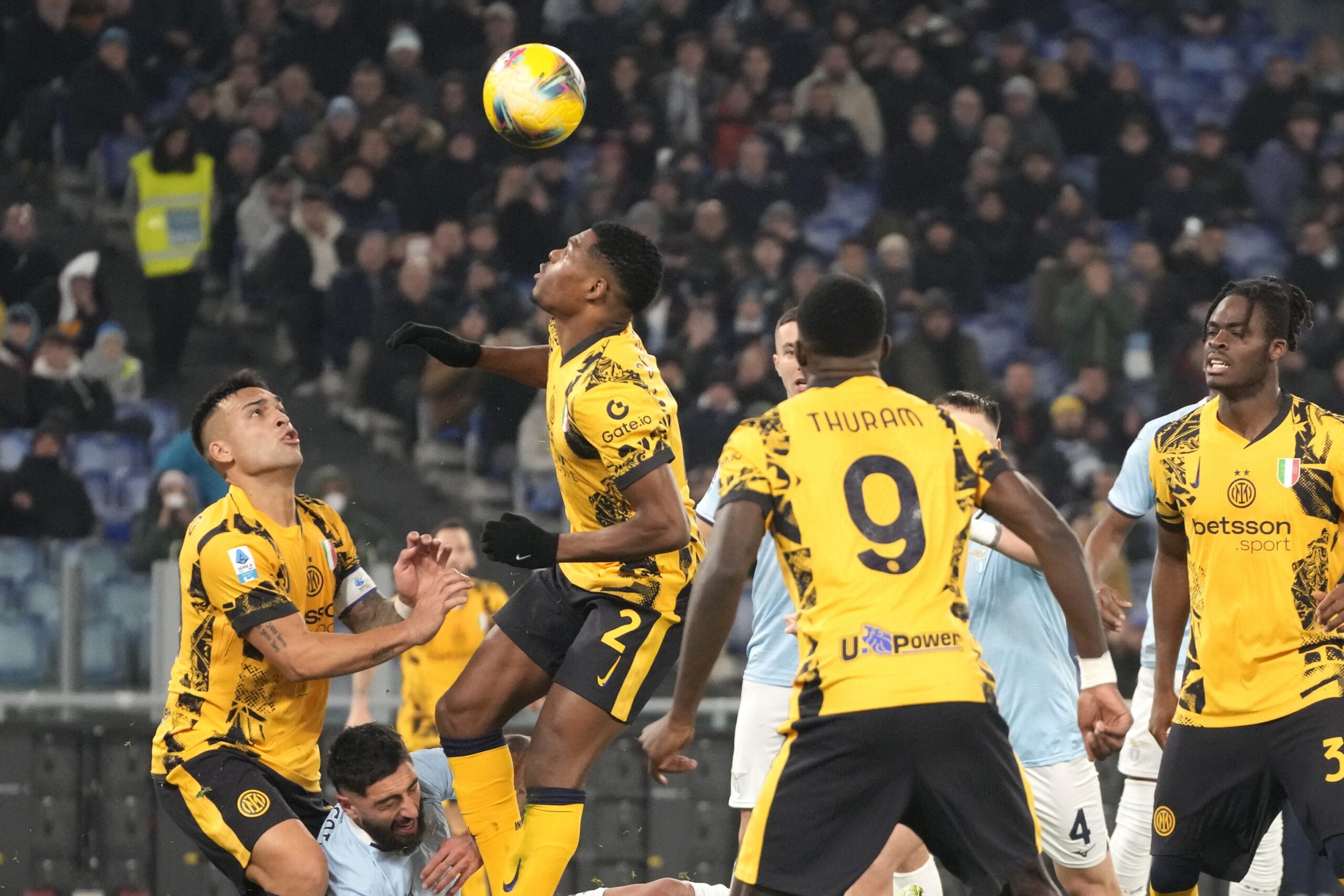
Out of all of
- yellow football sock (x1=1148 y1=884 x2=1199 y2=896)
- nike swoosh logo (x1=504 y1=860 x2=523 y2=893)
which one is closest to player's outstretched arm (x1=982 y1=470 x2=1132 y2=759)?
yellow football sock (x1=1148 y1=884 x2=1199 y2=896)

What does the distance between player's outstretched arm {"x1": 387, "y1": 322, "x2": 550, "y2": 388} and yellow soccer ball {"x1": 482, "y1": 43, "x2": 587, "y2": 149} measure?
92 centimetres

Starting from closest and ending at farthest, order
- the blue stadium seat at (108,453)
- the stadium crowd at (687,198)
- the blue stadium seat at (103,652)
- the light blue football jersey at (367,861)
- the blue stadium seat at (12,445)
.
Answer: the light blue football jersey at (367,861)
the blue stadium seat at (103,652)
the blue stadium seat at (108,453)
the blue stadium seat at (12,445)
the stadium crowd at (687,198)

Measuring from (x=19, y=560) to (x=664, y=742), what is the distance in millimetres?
6013

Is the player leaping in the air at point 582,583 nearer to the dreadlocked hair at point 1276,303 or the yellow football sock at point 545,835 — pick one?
the yellow football sock at point 545,835

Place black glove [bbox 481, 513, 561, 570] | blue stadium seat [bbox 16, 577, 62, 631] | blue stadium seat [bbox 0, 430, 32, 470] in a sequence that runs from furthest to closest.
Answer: blue stadium seat [bbox 0, 430, 32, 470]
blue stadium seat [bbox 16, 577, 62, 631]
black glove [bbox 481, 513, 561, 570]

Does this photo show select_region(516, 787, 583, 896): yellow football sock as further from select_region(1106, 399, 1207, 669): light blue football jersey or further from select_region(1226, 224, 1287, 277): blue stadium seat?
select_region(1226, 224, 1287, 277): blue stadium seat

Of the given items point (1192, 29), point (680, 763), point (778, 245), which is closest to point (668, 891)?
point (680, 763)

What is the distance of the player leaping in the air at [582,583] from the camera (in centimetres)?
473

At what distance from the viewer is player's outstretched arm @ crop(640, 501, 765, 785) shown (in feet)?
12.4

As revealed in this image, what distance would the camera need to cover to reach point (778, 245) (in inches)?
460

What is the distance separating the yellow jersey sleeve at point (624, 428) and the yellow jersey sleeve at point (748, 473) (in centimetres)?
88

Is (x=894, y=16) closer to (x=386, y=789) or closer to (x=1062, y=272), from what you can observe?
(x=1062, y=272)

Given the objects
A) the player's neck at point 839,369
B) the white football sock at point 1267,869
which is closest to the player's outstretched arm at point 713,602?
the player's neck at point 839,369

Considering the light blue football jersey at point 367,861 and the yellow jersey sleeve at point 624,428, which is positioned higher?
the yellow jersey sleeve at point 624,428
